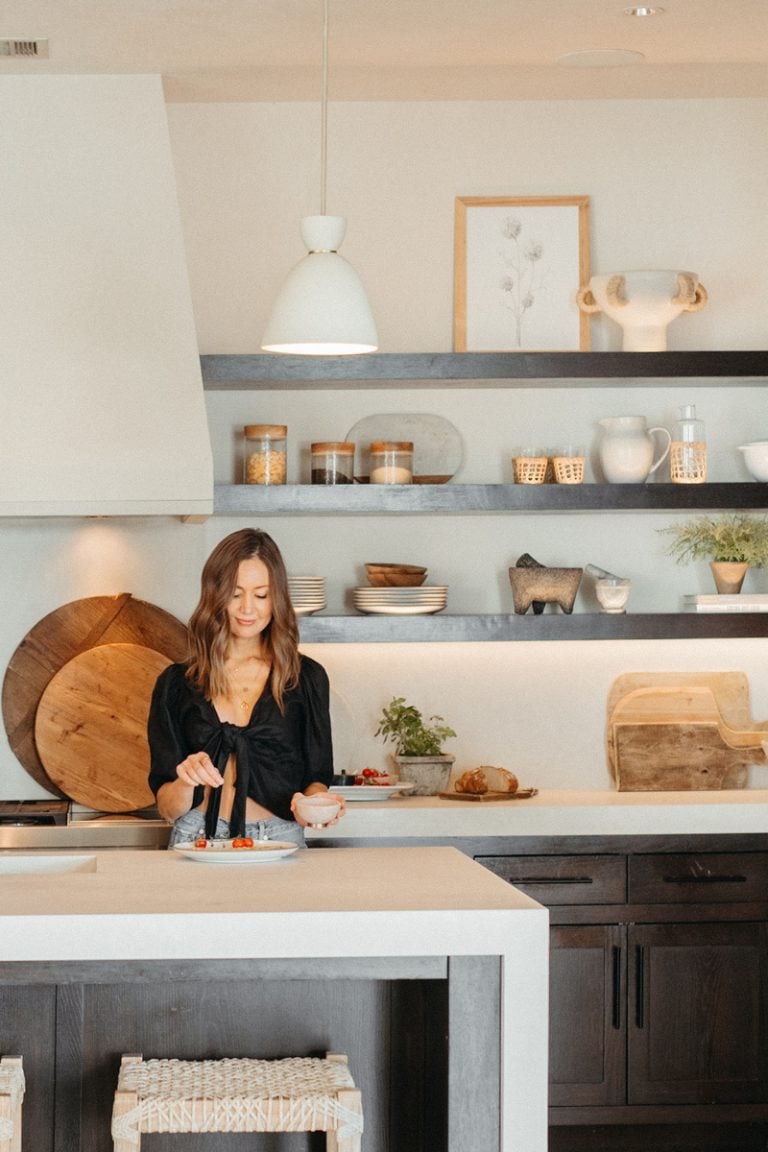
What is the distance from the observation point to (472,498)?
4852 mm

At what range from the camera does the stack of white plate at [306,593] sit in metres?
4.85

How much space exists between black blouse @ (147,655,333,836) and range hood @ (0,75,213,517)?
947mm

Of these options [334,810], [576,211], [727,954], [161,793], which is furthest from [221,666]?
[576,211]

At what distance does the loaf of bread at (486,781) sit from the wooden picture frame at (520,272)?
139cm

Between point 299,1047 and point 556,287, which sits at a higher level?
point 556,287

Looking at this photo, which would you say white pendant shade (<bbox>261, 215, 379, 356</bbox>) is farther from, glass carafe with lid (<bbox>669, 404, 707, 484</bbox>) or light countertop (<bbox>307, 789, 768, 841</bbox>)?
glass carafe with lid (<bbox>669, 404, 707, 484</bbox>)

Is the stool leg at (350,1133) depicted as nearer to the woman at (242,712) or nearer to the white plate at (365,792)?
the woman at (242,712)

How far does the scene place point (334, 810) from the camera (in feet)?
10.7

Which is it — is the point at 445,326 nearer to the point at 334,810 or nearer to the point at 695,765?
the point at 695,765

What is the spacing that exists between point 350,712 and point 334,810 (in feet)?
5.99

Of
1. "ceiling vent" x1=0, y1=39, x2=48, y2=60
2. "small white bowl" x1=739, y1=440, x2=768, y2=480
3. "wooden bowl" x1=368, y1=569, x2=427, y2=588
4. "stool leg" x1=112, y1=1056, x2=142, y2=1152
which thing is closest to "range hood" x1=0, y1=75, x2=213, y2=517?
"ceiling vent" x1=0, y1=39, x2=48, y2=60

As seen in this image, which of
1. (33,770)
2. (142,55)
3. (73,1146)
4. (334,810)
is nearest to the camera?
(73,1146)

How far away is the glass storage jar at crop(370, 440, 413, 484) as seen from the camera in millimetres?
4867

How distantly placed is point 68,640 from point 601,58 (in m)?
2.46
